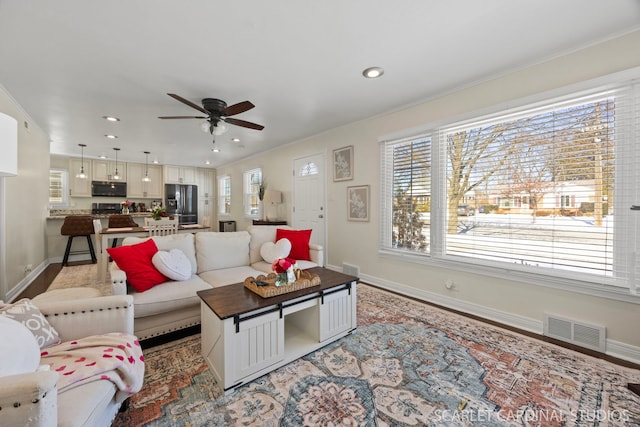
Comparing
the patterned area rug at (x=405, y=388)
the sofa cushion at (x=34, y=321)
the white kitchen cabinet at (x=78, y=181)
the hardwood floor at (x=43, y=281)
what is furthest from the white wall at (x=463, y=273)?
the white kitchen cabinet at (x=78, y=181)

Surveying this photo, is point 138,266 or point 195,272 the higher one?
point 138,266

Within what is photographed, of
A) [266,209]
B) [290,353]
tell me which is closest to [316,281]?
[290,353]

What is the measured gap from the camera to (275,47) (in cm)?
211

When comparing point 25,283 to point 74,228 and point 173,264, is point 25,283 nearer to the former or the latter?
point 74,228

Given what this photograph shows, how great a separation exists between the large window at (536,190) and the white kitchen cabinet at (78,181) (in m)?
8.10

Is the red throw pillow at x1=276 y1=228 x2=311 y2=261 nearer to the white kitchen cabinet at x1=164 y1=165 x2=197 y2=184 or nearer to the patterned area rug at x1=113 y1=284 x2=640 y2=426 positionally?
the patterned area rug at x1=113 y1=284 x2=640 y2=426

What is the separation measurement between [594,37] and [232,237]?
3.76 m

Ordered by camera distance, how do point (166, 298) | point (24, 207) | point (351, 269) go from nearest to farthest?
point (166, 298)
point (24, 207)
point (351, 269)

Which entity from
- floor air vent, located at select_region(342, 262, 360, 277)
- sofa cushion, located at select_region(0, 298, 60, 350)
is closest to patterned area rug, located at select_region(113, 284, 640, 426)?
sofa cushion, located at select_region(0, 298, 60, 350)

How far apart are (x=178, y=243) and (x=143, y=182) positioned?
6263 mm

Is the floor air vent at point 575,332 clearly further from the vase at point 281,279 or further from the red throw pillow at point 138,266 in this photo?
the red throw pillow at point 138,266

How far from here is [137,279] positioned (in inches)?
83.3

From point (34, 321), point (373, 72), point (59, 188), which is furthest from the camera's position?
point (59, 188)

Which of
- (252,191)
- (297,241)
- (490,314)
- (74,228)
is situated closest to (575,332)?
(490,314)
